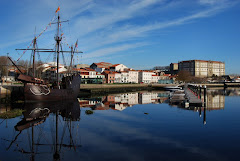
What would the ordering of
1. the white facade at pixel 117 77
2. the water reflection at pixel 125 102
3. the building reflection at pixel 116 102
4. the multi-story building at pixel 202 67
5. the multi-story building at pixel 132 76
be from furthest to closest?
the multi-story building at pixel 202 67
the multi-story building at pixel 132 76
the white facade at pixel 117 77
the building reflection at pixel 116 102
the water reflection at pixel 125 102

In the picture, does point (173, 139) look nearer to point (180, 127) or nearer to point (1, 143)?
point (180, 127)

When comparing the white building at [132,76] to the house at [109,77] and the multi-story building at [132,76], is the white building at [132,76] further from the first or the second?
the house at [109,77]

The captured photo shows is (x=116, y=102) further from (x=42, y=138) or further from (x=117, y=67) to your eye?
(x=117, y=67)

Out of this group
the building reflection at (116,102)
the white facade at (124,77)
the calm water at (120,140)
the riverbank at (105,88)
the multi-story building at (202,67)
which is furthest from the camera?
the multi-story building at (202,67)

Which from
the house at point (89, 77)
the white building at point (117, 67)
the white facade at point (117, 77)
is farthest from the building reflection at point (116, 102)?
the white building at point (117, 67)

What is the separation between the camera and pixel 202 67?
174 metres

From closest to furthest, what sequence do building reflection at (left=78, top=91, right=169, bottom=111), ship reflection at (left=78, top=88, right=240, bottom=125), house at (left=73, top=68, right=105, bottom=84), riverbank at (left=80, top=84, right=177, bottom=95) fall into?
ship reflection at (left=78, top=88, right=240, bottom=125)
building reflection at (left=78, top=91, right=169, bottom=111)
riverbank at (left=80, top=84, right=177, bottom=95)
house at (left=73, top=68, right=105, bottom=84)

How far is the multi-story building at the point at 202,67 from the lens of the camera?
170 metres

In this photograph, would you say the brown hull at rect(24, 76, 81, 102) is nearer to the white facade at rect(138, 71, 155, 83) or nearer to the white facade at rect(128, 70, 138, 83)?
the white facade at rect(128, 70, 138, 83)

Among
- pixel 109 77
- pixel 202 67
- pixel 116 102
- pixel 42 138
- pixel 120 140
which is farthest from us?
pixel 202 67

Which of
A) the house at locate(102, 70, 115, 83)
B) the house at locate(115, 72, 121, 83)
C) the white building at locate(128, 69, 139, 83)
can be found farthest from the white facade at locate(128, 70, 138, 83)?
the house at locate(102, 70, 115, 83)

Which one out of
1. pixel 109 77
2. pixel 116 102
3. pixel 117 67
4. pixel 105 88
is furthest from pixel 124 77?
pixel 116 102

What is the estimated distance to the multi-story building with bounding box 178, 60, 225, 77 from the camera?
169500 mm

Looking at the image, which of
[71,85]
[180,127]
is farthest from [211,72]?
[180,127]
